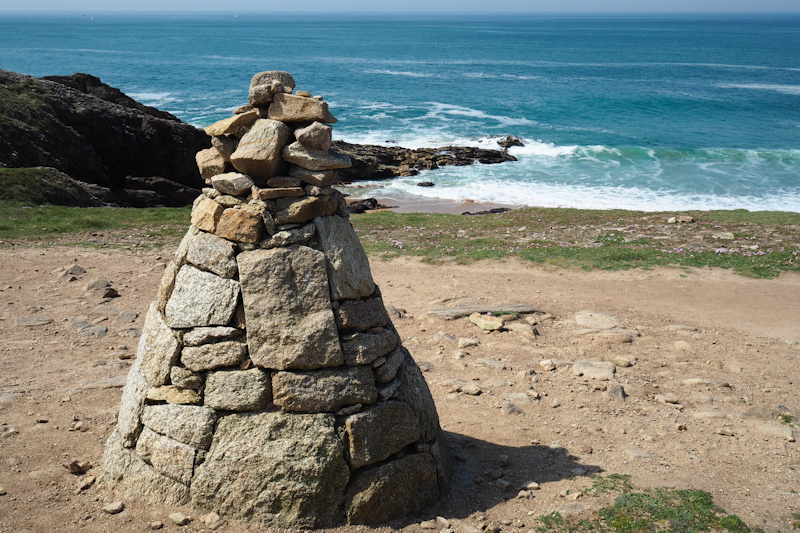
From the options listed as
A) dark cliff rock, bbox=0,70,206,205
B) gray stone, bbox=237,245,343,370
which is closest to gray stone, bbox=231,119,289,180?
gray stone, bbox=237,245,343,370

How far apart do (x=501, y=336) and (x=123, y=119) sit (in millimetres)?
24125

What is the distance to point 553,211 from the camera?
24828mm

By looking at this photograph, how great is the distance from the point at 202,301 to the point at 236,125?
1.95 meters

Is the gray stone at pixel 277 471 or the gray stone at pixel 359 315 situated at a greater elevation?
the gray stone at pixel 359 315

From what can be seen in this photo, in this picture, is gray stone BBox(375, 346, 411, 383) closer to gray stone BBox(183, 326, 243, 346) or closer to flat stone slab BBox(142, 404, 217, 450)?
gray stone BBox(183, 326, 243, 346)

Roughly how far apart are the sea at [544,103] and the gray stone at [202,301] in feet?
93.3

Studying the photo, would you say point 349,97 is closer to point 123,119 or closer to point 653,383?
point 123,119

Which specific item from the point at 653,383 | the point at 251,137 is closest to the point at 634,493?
the point at 653,383

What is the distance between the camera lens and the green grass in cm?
650

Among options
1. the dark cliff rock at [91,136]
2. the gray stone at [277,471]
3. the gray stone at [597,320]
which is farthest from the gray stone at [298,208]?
the dark cliff rock at [91,136]

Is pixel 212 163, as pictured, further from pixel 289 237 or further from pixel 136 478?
pixel 136 478

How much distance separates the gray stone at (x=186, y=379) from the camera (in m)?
6.42

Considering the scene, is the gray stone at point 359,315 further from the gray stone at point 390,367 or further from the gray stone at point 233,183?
the gray stone at point 233,183

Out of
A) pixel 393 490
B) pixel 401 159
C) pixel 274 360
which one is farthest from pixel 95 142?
pixel 393 490
